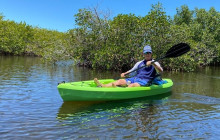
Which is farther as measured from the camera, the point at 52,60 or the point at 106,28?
the point at 52,60

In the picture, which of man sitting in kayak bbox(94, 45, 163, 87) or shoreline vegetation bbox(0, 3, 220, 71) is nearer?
man sitting in kayak bbox(94, 45, 163, 87)

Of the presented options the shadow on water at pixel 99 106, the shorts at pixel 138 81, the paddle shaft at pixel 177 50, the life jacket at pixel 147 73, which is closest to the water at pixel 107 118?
the shadow on water at pixel 99 106

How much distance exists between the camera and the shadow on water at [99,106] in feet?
16.3

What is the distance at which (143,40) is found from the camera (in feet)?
47.5

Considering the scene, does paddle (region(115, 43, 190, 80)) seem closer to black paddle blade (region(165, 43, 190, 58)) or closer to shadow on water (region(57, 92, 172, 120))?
black paddle blade (region(165, 43, 190, 58))

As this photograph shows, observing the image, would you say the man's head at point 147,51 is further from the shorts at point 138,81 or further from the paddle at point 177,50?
the paddle at point 177,50

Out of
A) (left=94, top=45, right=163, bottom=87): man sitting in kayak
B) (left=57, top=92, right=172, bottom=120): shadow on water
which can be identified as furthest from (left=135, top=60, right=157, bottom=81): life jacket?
(left=57, top=92, right=172, bottom=120): shadow on water

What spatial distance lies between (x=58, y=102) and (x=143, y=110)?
2130 mm

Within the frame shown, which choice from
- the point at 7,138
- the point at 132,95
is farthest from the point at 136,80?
the point at 7,138

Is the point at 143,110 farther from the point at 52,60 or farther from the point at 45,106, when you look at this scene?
the point at 52,60

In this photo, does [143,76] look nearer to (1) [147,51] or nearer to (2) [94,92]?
(1) [147,51]

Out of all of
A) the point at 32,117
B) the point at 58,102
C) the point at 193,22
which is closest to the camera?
the point at 32,117

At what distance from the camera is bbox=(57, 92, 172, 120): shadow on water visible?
4965mm

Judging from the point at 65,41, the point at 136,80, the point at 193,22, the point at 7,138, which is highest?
the point at 193,22
